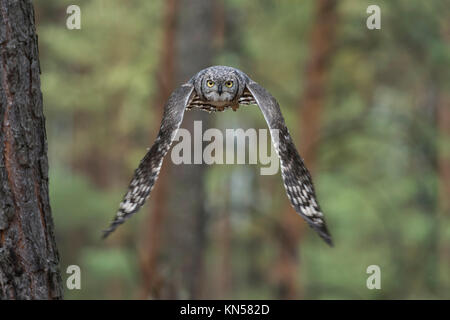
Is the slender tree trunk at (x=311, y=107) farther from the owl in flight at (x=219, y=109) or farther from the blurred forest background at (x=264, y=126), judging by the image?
the owl in flight at (x=219, y=109)

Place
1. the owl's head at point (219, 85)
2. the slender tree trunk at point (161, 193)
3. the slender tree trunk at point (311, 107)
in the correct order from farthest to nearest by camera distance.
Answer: the slender tree trunk at point (311, 107), the slender tree trunk at point (161, 193), the owl's head at point (219, 85)

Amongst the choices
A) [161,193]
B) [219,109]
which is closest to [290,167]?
[219,109]

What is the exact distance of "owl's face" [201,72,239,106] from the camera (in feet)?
3.74

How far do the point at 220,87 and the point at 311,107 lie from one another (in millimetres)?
9600

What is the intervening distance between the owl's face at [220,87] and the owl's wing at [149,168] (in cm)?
13

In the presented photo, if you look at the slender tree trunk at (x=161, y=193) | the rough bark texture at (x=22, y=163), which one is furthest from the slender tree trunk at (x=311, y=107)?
the rough bark texture at (x=22, y=163)

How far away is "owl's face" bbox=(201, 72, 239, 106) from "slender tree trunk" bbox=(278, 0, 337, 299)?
30.0 ft

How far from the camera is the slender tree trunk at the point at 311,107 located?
10352 millimetres

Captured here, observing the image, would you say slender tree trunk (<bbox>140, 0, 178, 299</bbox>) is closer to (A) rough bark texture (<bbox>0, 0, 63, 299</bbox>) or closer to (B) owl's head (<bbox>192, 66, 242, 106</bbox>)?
(A) rough bark texture (<bbox>0, 0, 63, 299</bbox>)
